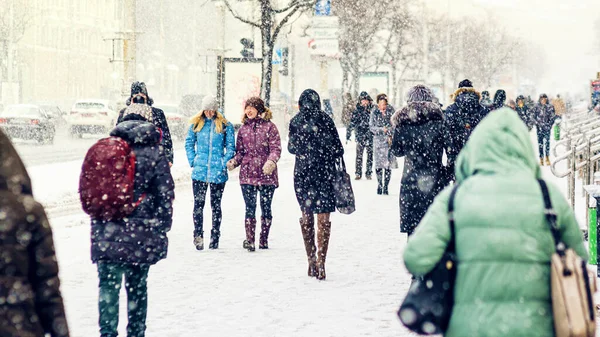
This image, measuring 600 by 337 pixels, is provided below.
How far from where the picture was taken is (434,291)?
3.71 metres

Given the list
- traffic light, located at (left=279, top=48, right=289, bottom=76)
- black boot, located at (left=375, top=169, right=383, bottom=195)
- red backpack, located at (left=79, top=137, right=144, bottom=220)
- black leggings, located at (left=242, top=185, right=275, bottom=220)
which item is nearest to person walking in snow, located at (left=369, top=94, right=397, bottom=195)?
black boot, located at (left=375, top=169, right=383, bottom=195)

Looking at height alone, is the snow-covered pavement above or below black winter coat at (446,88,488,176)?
below

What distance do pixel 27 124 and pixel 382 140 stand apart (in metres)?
19.9

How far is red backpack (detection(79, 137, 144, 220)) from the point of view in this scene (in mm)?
5742

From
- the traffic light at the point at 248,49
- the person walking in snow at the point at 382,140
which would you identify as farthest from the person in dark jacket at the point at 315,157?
the traffic light at the point at 248,49

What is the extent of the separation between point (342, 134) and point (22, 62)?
26.5 m

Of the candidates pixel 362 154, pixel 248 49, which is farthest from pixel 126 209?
pixel 248 49

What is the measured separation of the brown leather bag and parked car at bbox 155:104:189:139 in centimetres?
3605

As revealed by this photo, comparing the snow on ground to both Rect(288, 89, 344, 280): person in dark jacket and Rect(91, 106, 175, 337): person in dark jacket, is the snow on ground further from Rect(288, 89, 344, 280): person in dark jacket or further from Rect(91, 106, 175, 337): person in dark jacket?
Rect(91, 106, 175, 337): person in dark jacket

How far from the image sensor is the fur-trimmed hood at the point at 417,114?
27.9 ft

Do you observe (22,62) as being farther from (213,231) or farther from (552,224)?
(552,224)

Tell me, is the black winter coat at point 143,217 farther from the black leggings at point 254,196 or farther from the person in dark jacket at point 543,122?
the person in dark jacket at point 543,122

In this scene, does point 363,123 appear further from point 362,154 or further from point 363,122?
point 362,154

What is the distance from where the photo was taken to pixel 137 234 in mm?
5953
